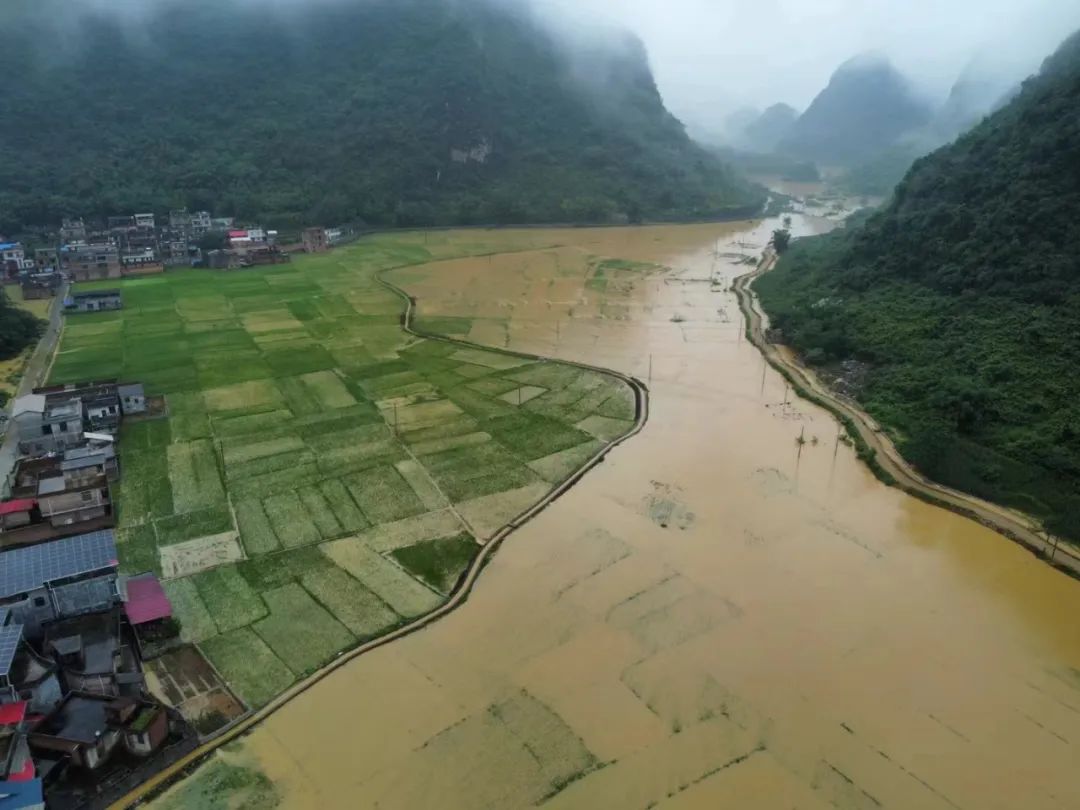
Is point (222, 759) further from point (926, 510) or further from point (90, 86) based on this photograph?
point (90, 86)

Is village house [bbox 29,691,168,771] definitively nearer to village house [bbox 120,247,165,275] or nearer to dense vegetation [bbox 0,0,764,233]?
village house [bbox 120,247,165,275]

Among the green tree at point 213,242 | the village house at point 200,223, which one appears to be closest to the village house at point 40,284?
the green tree at point 213,242

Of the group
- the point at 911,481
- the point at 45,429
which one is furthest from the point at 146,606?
the point at 911,481

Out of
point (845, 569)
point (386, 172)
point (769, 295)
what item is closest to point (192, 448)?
point (845, 569)

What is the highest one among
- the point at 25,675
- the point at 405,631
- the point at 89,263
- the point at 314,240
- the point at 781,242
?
the point at 781,242

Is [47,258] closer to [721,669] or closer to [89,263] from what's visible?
[89,263]

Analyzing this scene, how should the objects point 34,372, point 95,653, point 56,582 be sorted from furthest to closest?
point 34,372
point 56,582
point 95,653
